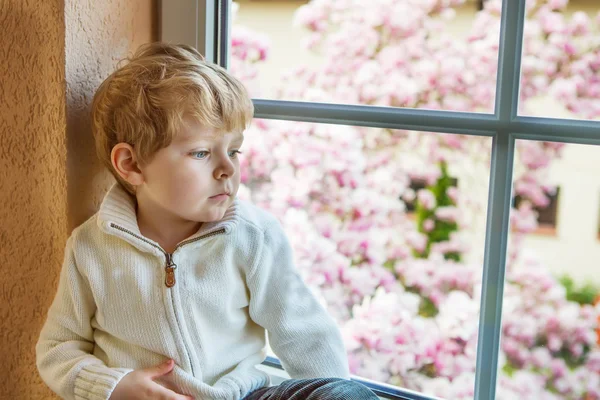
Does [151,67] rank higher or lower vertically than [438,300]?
higher

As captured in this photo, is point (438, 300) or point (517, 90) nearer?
point (517, 90)

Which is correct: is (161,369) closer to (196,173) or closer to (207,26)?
(196,173)

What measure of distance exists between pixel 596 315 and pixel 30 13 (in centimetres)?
117

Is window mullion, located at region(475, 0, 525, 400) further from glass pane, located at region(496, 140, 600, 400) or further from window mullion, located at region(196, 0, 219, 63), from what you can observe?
window mullion, located at region(196, 0, 219, 63)

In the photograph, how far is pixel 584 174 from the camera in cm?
127

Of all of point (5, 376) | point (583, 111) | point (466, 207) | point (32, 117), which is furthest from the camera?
point (5, 376)

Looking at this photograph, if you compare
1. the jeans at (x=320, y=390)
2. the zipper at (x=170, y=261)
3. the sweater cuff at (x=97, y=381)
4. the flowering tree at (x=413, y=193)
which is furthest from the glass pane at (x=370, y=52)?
the sweater cuff at (x=97, y=381)

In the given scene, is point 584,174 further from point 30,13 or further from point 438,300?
point 30,13

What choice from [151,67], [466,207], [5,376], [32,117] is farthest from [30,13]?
[466,207]

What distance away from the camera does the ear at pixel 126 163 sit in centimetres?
133

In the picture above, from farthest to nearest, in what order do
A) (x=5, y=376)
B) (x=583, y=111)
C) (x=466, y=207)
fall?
(x=5, y=376) → (x=466, y=207) → (x=583, y=111)

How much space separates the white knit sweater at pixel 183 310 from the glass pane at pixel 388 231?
0.17 metres

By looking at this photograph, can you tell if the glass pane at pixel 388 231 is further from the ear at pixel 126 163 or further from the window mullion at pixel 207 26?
the ear at pixel 126 163

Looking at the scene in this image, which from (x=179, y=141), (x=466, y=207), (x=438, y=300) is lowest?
(x=438, y=300)
